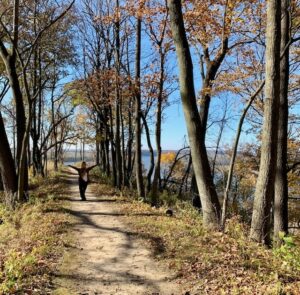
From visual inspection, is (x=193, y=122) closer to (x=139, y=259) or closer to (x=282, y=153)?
(x=139, y=259)

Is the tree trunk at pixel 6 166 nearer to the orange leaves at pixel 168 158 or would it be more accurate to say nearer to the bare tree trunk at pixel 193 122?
the bare tree trunk at pixel 193 122

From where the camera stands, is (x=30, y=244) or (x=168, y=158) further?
(x=168, y=158)

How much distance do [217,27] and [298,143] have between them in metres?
11.8

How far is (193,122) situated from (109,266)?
3.92 m

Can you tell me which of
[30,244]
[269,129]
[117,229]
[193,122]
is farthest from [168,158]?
[30,244]

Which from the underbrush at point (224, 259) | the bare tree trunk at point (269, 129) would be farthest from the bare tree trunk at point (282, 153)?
the bare tree trunk at point (269, 129)

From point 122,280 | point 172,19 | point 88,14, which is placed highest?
point 88,14

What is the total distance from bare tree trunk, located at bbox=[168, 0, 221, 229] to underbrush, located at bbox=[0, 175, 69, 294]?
3517mm

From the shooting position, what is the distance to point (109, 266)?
6.66m

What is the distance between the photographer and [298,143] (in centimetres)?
2212

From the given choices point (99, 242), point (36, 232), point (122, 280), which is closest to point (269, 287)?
point (122, 280)

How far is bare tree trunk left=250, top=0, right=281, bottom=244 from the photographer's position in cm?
765

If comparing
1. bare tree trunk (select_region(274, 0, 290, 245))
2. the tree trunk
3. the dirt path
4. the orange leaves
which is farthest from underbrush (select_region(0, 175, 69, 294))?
the orange leaves

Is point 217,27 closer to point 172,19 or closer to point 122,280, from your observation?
point 172,19
